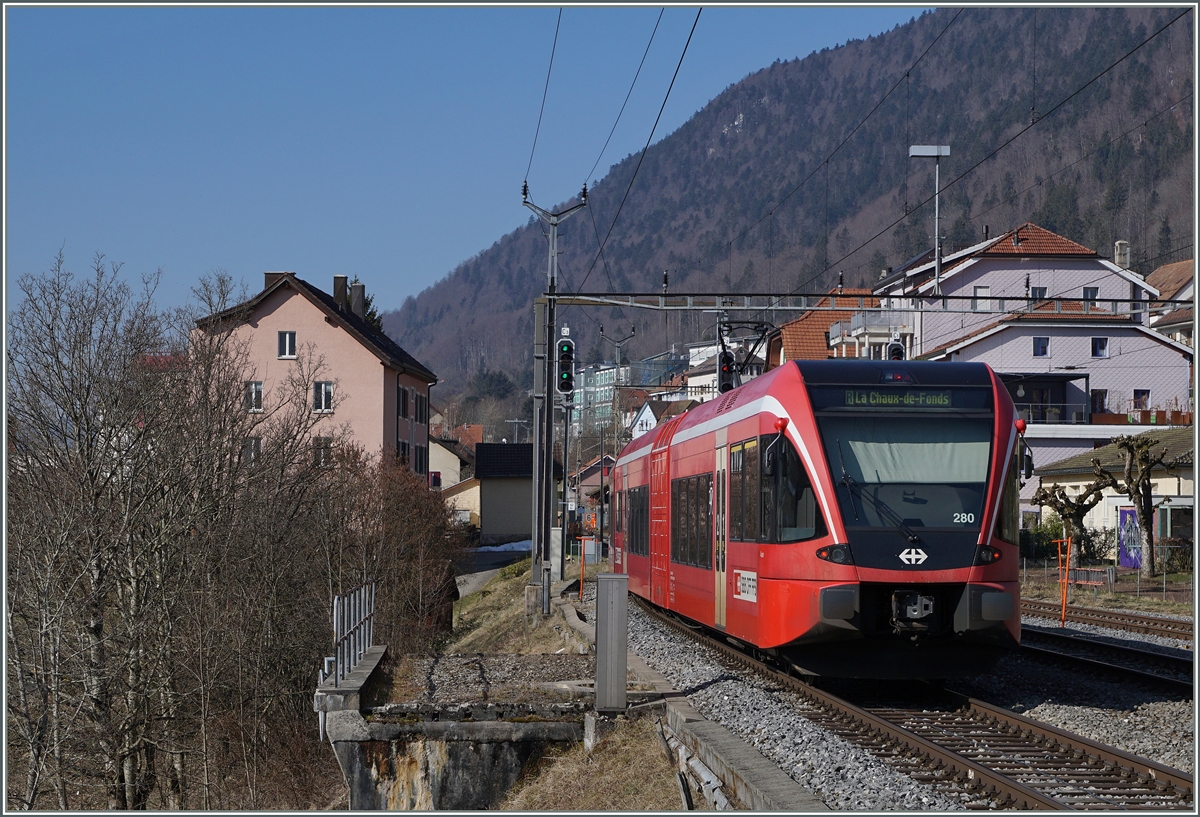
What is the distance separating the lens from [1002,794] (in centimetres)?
775

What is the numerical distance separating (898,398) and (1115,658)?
6.18m

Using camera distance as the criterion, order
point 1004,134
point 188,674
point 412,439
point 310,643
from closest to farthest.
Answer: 1. point 188,674
2. point 310,643
3. point 412,439
4. point 1004,134

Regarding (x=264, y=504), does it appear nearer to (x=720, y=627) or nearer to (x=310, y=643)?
(x=310, y=643)

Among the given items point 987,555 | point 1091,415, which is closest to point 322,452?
point 987,555

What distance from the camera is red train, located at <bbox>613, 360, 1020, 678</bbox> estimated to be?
10.8 metres

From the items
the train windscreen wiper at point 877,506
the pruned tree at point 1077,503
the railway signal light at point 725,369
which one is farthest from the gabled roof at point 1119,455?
the train windscreen wiper at point 877,506

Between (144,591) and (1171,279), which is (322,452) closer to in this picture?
(144,591)

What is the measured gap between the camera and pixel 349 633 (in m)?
13.5

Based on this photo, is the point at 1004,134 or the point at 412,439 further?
the point at 1004,134

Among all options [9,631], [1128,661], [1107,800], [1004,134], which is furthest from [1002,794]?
[1004,134]

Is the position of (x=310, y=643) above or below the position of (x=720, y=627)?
below

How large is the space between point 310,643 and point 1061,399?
3862 cm

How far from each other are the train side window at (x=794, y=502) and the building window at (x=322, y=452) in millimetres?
24923

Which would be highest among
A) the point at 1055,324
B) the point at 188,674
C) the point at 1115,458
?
the point at 1055,324
